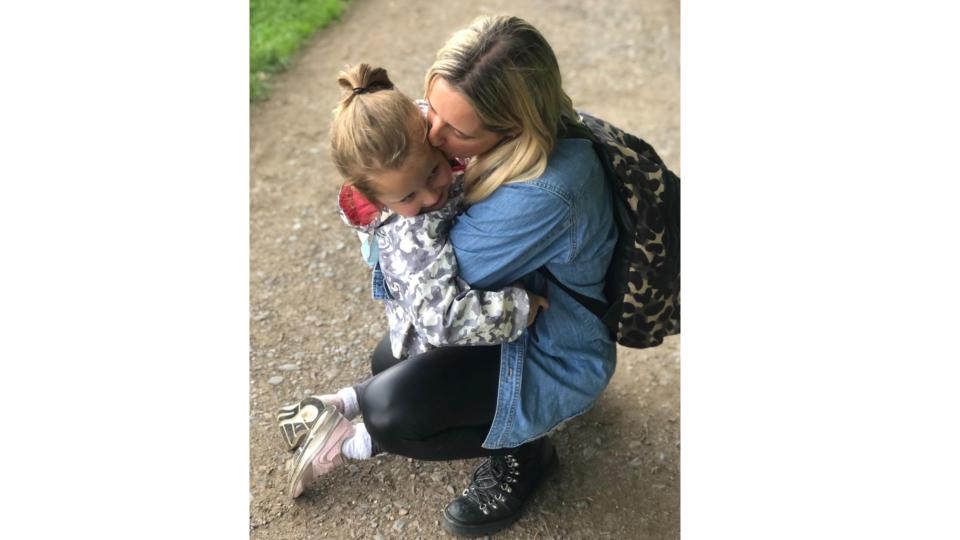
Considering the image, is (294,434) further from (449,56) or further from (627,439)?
(449,56)

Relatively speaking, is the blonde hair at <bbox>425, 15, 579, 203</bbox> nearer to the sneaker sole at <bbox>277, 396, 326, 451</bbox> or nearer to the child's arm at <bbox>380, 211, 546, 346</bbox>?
the child's arm at <bbox>380, 211, 546, 346</bbox>

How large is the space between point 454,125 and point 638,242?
0.55 meters

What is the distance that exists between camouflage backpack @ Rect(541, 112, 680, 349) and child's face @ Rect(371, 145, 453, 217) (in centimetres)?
33

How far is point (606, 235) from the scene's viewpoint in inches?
91.0

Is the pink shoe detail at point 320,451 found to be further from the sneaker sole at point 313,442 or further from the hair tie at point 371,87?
the hair tie at point 371,87

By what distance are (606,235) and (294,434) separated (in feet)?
3.78

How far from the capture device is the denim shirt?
2154 millimetres

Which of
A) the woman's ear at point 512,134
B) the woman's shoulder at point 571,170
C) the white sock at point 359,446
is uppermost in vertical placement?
the woman's ear at point 512,134

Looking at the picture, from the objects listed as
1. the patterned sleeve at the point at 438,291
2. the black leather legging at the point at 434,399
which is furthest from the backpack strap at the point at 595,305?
the black leather legging at the point at 434,399

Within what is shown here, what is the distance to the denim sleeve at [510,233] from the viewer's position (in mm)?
2143

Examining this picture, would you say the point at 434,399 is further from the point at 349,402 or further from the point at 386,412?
the point at 349,402

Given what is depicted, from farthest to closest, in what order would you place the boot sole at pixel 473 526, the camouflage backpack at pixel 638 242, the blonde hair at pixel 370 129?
the boot sole at pixel 473 526 → the camouflage backpack at pixel 638 242 → the blonde hair at pixel 370 129

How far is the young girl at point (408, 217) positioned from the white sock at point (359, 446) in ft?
1.40
